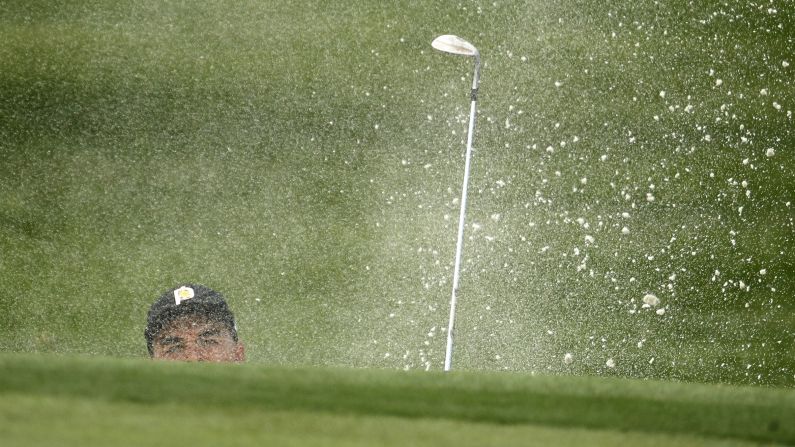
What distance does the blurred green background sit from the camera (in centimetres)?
481

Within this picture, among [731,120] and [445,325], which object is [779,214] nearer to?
[731,120]

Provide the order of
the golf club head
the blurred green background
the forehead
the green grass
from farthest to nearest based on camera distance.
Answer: the blurred green background
the golf club head
the forehead
the green grass

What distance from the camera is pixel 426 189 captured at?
482 centimetres

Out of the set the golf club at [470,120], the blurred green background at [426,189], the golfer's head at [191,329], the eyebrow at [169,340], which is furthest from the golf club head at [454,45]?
the eyebrow at [169,340]

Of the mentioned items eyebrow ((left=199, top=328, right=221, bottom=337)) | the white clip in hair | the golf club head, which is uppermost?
the golf club head

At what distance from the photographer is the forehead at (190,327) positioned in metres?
3.86

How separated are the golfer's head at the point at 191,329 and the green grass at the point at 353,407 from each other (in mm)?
1368

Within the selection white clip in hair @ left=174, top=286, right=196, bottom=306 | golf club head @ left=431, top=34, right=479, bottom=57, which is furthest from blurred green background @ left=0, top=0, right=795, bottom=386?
white clip in hair @ left=174, top=286, right=196, bottom=306

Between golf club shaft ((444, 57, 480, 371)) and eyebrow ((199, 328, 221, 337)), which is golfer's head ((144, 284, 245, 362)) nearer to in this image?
eyebrow ((199, 328, 221, 337))

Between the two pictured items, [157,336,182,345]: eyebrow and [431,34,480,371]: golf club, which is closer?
[157,336,182,345]: eyebrow


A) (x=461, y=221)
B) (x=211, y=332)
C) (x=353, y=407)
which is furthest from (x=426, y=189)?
(x=353, y=407)

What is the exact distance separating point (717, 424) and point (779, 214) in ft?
8.94

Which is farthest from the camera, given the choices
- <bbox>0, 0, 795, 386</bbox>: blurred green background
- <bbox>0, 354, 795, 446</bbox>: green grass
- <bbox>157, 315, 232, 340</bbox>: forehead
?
<bbox>0, 0, 795, 386</bbox>: blurred green background

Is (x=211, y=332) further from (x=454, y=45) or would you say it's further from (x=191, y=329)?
(x=454, y=45)
